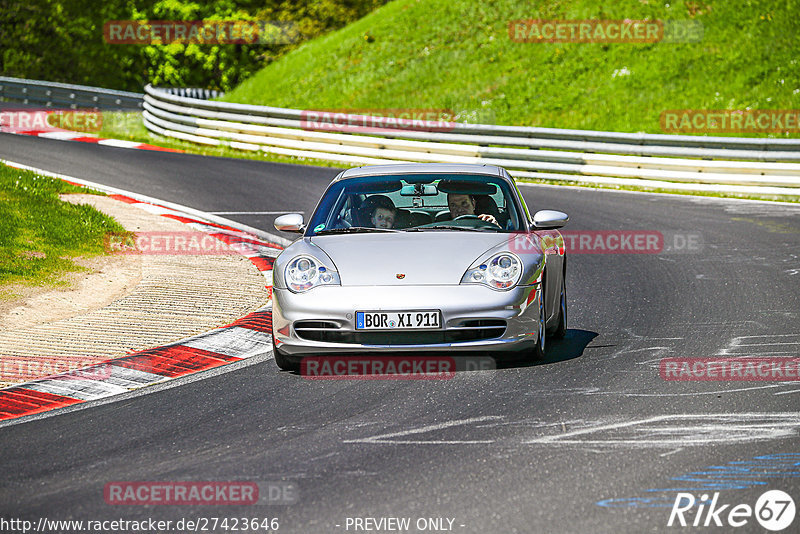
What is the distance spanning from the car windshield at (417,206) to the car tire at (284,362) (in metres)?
1.07

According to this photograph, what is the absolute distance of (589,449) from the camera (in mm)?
5738

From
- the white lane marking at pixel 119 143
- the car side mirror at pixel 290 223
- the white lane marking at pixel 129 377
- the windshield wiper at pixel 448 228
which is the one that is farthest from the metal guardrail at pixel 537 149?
the white lane marking at pixel 129 377

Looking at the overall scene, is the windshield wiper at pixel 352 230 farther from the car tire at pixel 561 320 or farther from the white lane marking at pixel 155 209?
the white lane marking at pixel 155 209

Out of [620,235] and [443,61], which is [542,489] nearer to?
[620,235]

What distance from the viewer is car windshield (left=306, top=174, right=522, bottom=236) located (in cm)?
843

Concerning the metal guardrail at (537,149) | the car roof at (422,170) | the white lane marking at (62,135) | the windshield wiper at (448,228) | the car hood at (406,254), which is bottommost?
the metal guardrail at (537,149)

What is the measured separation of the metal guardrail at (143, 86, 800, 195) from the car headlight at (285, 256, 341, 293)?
13961 millimetres

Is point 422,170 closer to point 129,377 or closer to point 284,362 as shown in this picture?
point 284,362

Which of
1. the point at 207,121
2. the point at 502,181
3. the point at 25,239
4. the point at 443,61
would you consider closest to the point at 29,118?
the point at 207,121

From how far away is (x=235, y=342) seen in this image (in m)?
8.80

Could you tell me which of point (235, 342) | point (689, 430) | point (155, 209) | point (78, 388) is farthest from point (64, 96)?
point (689, 430)

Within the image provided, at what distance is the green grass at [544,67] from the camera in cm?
2833

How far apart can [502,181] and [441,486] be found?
13.2 ft

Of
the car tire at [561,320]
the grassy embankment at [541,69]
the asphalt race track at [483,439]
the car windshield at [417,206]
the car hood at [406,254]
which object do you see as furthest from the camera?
the grassy embankment at [541,69]
